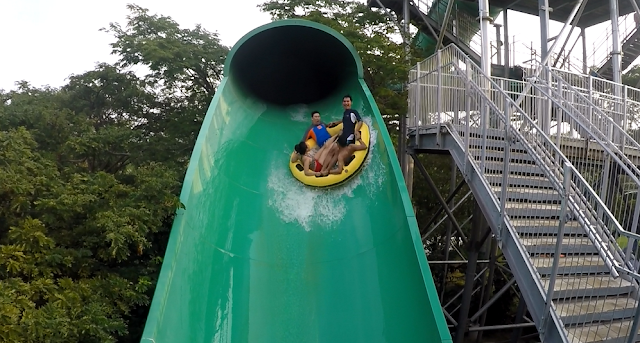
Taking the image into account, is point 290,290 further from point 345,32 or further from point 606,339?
point 345,32

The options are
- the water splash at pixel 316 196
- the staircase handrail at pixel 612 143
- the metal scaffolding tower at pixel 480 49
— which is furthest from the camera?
the metal scaffolding tower at pixel 480 49

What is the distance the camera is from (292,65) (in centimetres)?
764

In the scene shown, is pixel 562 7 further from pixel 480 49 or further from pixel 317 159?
pixel 317 159

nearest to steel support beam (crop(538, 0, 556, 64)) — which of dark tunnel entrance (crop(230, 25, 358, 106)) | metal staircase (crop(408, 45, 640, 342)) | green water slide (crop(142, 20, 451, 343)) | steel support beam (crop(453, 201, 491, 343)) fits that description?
metal staircase (crop(408, 45, 640, 342))

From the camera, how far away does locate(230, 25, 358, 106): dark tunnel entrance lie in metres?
6.72

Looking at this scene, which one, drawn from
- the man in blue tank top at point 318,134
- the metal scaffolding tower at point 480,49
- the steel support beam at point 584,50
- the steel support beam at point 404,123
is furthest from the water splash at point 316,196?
the steel support beam at point 584,50

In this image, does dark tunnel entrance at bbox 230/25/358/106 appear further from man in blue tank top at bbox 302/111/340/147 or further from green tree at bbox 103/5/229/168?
green tree at bbox 103/5/229/168

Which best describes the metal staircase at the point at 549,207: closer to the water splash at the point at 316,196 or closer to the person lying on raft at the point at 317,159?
the water splash at the point at 316,196

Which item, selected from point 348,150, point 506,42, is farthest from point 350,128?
point 506,42

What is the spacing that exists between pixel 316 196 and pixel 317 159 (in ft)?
2.02

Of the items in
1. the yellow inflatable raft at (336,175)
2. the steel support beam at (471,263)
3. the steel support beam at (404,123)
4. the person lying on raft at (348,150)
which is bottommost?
the steel support beam at (471,263)

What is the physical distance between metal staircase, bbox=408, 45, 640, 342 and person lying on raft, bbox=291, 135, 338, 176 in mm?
1555

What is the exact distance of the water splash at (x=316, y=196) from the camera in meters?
4.69

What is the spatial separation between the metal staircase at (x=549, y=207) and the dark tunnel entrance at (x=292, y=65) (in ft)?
6.03
